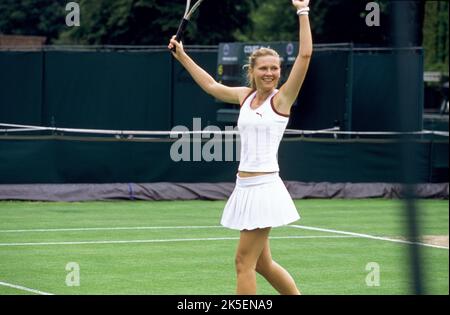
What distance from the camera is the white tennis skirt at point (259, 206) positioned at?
7676 millimetres

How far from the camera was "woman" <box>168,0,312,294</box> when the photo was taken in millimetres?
7695

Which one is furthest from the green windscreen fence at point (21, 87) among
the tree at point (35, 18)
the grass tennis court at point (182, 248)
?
the tree at point (35, 18)

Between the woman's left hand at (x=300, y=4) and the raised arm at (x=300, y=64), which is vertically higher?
the woman's left hand at (x=300, y=4)

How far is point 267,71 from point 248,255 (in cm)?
132

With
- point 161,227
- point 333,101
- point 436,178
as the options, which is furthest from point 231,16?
point 161,227

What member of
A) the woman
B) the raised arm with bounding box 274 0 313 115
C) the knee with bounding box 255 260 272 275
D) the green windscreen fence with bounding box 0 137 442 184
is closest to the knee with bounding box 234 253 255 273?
the woman

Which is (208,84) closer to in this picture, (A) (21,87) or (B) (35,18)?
(A) (21,87)

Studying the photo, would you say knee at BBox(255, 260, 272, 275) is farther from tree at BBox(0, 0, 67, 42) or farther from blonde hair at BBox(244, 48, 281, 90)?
tree at BBox(0, 0, 67, 42)

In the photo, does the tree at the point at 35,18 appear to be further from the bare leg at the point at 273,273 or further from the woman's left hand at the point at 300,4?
the woman's left hand at the point at 300,4

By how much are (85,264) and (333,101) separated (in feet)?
46.7

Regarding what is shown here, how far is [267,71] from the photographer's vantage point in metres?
7.89

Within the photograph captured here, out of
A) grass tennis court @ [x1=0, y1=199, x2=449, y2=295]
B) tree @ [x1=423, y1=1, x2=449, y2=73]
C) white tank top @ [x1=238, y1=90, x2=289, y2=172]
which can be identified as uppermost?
tree @ [x1=423, y1=1, x2=449, y2=73]

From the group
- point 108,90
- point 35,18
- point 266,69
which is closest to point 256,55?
point 266,69

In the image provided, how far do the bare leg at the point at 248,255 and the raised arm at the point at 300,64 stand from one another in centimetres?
90
